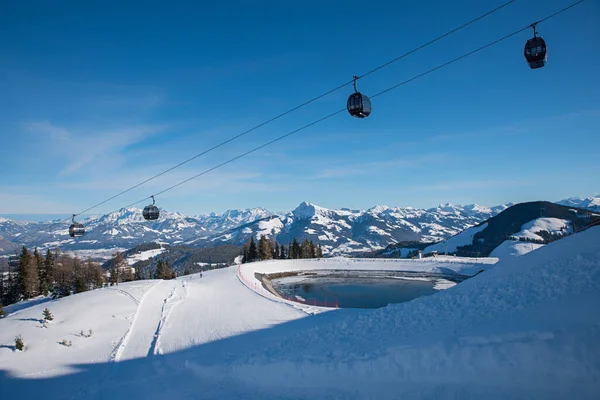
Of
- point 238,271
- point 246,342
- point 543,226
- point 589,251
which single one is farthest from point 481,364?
point 543,226

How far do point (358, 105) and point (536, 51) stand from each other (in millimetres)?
5304

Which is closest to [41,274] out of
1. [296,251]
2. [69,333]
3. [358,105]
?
[296,251]

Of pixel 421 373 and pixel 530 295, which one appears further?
pixel 530 295

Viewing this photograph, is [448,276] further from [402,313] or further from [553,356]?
[553,356]

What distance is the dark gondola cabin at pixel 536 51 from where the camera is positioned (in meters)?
9.50

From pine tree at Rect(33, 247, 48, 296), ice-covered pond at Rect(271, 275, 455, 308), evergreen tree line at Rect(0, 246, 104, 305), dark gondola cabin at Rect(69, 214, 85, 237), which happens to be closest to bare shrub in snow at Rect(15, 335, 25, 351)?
dark gondola cabin at Rect(69, 214, 85, 237)

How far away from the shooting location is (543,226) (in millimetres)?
191375

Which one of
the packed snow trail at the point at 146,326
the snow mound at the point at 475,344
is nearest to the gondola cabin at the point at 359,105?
the snow mound at the point at 475,344

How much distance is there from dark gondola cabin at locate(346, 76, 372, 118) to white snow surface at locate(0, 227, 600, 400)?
7584mm

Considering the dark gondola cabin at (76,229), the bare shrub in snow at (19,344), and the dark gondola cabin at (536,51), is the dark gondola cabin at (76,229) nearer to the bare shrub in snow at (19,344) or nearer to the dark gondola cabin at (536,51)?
the bare shrub in snow at (19,344)

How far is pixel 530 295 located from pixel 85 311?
27.3 meters

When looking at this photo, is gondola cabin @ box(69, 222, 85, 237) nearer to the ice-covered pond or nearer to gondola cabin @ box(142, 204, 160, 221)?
gondola cabin @ box(142, 204, 160, 221)

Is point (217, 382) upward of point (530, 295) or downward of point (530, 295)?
downward

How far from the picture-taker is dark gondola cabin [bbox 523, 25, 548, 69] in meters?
9.50
